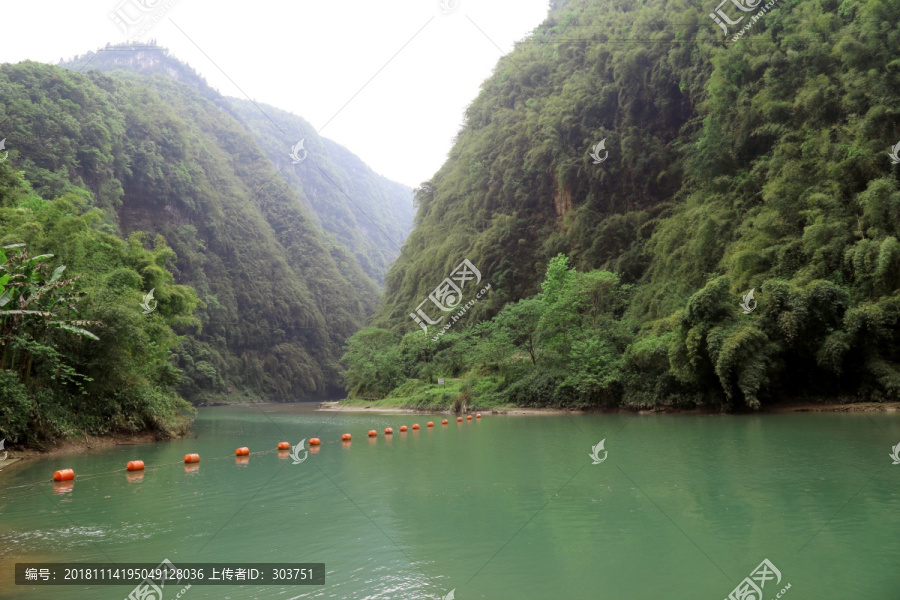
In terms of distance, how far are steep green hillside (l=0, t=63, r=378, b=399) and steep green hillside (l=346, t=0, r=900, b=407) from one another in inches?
Result: 1215

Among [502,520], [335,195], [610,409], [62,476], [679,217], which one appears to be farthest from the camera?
[335,195]

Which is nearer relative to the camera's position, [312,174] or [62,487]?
[62,487]

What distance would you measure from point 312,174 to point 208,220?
249 feet

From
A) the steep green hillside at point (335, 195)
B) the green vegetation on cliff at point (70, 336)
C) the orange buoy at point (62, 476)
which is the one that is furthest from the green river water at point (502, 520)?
the steep green hillside at point (335, 195)

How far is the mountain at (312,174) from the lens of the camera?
14525cm

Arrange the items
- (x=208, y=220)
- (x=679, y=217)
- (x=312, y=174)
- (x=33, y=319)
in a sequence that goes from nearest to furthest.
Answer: (x=33, y=319)
(x=679, y=217)
(x=208, y=220)
(x=312, y=174)

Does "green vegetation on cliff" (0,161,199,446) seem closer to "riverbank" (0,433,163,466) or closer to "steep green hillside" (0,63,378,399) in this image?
"riverbank" (0,433,163,466)

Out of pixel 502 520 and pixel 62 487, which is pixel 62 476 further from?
pixel 502 520

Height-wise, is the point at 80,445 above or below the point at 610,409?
below

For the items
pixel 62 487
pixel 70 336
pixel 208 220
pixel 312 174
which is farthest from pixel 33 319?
pixel 312 174

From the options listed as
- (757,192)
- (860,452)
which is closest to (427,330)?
(757,192)

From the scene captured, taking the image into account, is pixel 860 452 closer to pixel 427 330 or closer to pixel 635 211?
pixel 635 211

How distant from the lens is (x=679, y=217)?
37625 millimetres

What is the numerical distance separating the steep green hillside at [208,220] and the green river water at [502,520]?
2044 inches
